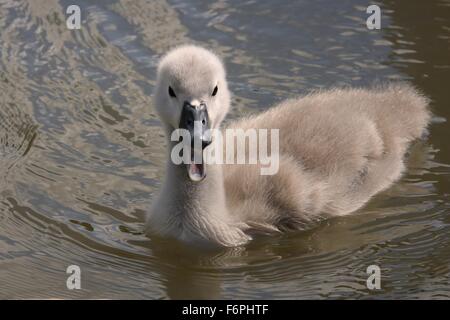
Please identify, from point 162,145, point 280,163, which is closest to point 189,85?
point 280,163

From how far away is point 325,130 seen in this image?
567cm

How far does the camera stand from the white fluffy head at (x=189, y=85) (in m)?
4.90

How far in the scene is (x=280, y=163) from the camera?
5.41 meters

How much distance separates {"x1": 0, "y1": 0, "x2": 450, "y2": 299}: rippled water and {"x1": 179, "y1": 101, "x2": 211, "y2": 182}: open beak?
44cm

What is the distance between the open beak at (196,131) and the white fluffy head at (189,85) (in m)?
0.05

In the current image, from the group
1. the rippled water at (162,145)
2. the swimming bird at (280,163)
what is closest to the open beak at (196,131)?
the swimming bird at (280,163)

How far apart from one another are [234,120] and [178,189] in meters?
1.26

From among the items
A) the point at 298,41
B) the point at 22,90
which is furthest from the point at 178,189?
the point at 298,41

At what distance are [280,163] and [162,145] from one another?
0.97 m

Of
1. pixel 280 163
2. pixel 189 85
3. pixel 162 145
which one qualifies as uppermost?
pixel 162 145

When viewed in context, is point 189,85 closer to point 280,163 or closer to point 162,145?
point 280,163

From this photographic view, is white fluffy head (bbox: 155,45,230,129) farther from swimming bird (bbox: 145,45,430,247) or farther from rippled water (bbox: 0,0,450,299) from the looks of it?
rippled water (bbox: 0,0,450,299)

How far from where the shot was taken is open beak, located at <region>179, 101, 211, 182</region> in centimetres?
475

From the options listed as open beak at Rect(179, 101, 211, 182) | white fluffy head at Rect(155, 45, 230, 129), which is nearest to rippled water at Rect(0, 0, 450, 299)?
open beak at Rect(179, 101, 211, 182)
